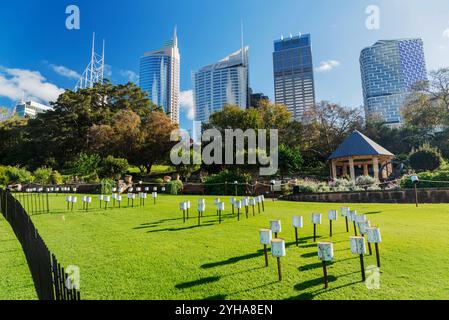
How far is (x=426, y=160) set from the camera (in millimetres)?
18594

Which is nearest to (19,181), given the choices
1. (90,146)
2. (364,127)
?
(90,146)

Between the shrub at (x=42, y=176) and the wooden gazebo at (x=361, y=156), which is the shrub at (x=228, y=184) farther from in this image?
the shrub at (x=42, y=176)

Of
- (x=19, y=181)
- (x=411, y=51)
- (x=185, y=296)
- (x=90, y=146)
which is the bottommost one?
(x=185, y=296)

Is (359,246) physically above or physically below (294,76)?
below

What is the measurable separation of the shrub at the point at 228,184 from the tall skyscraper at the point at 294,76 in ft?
149

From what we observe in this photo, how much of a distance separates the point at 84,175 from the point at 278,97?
54.5 metres

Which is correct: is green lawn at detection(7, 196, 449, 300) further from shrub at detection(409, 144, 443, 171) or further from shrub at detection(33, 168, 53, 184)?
shrub at detection(33, 168, 53, 184)

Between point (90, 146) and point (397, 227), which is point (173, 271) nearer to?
point (397, 227)

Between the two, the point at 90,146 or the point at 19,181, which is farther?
the point at 90,146

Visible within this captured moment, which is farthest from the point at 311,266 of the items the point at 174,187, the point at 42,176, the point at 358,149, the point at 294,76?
the point at 294,76

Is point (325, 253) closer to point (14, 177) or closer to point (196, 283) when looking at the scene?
point (196, 283)

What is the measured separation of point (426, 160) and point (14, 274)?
2203cm

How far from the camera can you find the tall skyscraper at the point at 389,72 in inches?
1467
